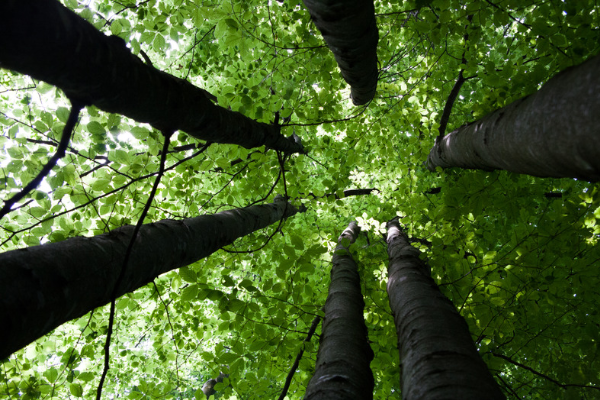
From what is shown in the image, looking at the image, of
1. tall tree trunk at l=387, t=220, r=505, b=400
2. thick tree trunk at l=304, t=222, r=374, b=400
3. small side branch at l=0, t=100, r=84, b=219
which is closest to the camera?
small side branch at l=0, t=100, r=84, b=219

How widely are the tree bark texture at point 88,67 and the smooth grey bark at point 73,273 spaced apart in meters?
0.64

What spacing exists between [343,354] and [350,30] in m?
2.09

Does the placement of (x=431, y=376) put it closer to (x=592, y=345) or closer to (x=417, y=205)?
(x=592, y=345)

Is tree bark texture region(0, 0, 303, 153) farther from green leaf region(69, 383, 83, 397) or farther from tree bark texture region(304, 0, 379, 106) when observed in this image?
green leaf region(69, 383, 83, 397)

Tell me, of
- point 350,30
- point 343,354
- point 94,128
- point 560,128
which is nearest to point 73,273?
point 94,128

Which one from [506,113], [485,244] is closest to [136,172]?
[506,113]

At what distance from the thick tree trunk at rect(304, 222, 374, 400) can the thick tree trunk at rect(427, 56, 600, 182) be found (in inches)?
53.6

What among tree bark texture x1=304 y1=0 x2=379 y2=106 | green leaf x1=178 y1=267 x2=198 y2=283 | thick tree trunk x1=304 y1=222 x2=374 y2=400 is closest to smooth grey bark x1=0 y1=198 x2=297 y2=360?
green leaf x1=178 y1=267 x2=198 y2=283

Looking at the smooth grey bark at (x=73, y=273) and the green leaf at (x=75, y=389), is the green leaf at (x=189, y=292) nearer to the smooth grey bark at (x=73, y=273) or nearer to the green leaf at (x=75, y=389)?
the smooth grey bark at (x=73, y=273)

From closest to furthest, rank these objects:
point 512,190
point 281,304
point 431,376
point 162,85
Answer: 1. point 431,376
2. point 162,85
3. point 281,304
4. point 512,190

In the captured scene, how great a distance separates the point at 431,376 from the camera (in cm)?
117

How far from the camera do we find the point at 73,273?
1205 mm

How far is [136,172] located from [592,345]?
4.07m

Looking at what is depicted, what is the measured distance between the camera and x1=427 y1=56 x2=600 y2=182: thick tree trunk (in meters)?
0.80
